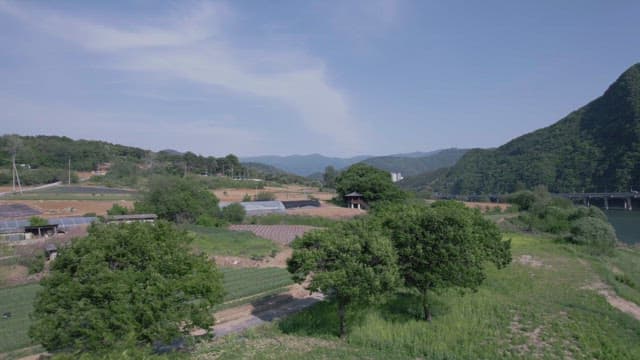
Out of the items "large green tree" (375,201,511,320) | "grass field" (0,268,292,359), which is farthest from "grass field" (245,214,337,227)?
"large green tree" (375,201,511,320)

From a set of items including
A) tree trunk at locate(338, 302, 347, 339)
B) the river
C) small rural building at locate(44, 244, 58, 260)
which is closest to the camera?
tree trunk at locate(338, 302, 347, 339)

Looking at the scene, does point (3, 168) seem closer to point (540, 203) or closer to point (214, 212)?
point (214, 212)

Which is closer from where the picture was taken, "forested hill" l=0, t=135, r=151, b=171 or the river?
the river

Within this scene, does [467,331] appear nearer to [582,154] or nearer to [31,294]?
[31,294]

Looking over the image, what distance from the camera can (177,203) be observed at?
4072 centimetres

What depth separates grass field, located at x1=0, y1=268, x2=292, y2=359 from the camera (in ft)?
51.9

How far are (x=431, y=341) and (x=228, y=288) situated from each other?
1085 centimetres

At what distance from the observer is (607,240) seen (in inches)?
1524

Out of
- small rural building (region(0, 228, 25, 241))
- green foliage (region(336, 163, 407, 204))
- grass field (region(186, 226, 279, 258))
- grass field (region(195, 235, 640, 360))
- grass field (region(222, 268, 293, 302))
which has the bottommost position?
grass field (region(195, 235, 640, 360))

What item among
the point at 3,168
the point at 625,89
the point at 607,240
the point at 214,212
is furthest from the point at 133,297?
the point at 625,89

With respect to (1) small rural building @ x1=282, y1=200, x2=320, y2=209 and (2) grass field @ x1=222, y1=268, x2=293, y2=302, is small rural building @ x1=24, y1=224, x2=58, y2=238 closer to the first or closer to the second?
(2) grass field @ x1=222, y1=268, x2=293, y2=302

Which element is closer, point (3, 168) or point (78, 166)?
point (3, 168)

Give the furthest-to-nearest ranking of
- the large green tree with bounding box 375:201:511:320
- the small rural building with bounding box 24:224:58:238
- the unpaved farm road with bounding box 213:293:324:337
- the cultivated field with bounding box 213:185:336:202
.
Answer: the cultivated field with bounding box 213:185:336:202 < the small rural building with bounding box 24:224:58:238 < the large green tree with bounding box 375:201:511:320 < the unpaved farm road with bounding box 213:293:324:337

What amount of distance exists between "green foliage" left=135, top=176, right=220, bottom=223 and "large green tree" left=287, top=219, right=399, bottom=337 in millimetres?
26094
